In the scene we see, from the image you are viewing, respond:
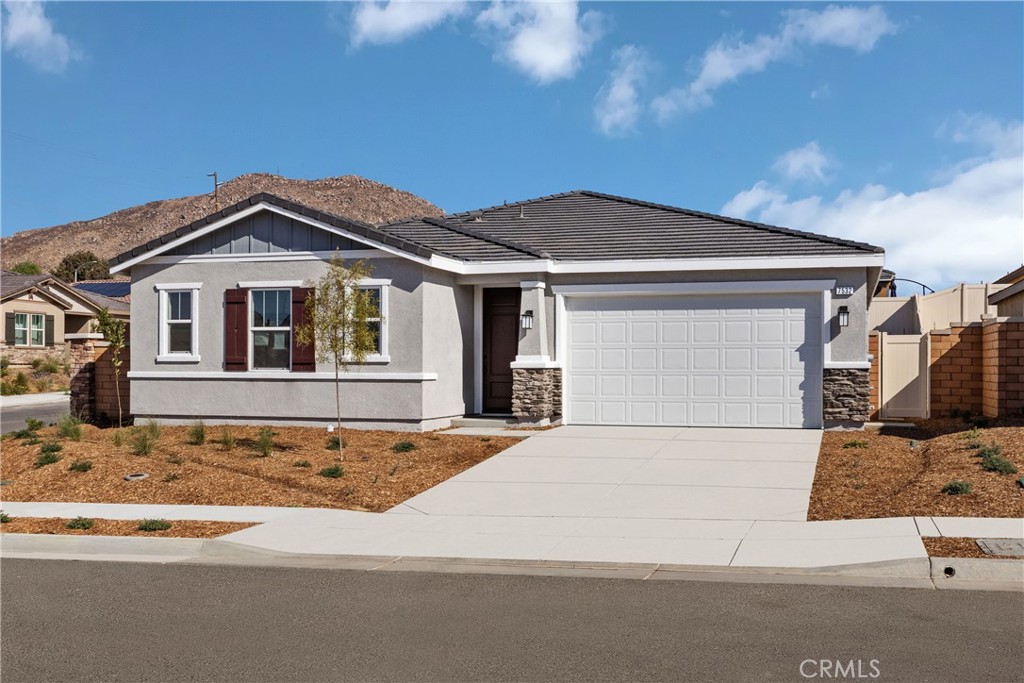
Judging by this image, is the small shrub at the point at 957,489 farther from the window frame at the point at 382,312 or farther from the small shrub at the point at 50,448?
the small shrub at the point at 50,448

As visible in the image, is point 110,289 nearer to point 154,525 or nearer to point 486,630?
point 154,525

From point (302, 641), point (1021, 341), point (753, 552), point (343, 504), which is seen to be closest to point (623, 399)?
point (1021, 341)

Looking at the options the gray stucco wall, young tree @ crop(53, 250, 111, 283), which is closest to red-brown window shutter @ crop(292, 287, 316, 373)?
the gray stucco wall

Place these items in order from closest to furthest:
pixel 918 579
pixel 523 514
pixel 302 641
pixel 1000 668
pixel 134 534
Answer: pixel 1000 668 < pixel 302 641 < pixel 918 579 < pixel 134 534 < pixel 523 514

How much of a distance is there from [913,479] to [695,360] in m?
7.04

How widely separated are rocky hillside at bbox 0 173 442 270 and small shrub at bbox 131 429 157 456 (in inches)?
3401

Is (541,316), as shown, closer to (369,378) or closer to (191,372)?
(369,378)

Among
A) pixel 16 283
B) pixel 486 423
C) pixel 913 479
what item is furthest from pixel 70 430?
pixel 16 283

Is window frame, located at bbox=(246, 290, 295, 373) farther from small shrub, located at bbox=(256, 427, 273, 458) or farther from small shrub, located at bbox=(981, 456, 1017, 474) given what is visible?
A: small shrub, located at bbox=(981, 456, 1017, 474)

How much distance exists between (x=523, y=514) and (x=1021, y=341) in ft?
36.7

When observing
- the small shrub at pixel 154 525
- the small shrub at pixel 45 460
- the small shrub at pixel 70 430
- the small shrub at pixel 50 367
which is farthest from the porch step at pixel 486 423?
the small shrub at pixel 50 367

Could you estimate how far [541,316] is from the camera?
66.1 ft

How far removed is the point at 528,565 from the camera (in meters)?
9.62

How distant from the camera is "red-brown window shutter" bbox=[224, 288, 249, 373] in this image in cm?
1977
